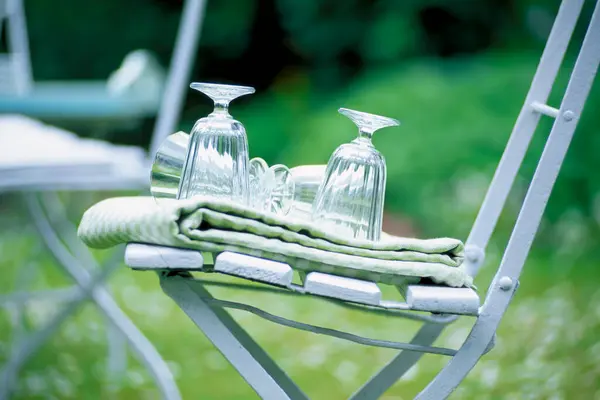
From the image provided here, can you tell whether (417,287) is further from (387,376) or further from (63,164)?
(63,164)

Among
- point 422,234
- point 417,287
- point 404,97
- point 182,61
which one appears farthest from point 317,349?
point 404,97

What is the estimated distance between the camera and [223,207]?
39.0 inches

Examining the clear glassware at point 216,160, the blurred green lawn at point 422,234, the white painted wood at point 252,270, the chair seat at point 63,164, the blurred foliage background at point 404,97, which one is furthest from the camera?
the blurred foliage background at point 404,97

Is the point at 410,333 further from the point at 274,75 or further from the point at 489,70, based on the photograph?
the point at 274,75

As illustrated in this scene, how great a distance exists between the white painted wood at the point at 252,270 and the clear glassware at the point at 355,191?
170 millimetres

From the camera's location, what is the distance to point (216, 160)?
1100 mm

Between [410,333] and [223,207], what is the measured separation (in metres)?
1.86

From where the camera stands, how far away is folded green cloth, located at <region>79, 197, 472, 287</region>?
0.97m

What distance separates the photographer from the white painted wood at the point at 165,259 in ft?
3.15

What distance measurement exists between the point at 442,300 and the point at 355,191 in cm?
21

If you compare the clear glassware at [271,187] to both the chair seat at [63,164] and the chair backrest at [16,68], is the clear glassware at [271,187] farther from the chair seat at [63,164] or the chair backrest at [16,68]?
the chair backrest at [16,68]

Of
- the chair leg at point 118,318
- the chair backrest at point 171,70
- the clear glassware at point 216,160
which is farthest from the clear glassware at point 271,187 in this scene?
the chair leg at point 118,318

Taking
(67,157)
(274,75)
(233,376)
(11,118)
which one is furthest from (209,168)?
(274,75)

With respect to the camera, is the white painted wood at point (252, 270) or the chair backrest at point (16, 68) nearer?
the white painted wood at point (252, 270)
